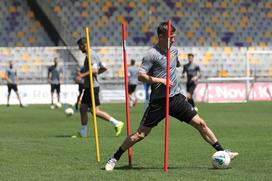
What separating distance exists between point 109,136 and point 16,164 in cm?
706

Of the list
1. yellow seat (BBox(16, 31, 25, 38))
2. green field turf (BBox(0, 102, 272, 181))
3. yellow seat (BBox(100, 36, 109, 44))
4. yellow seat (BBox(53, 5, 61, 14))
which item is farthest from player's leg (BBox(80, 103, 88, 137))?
yellow seat (BBox(100, 36, 109, 44))

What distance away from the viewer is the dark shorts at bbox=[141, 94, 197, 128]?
11758 millimetres

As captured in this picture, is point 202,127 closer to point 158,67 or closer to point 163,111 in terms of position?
point 163,111

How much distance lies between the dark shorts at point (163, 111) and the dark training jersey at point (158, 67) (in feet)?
0.30

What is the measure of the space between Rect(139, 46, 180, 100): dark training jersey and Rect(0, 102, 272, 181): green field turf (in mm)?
1151

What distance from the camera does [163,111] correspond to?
11789 mm

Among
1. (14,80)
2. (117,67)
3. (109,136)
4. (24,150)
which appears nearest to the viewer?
(24,150)

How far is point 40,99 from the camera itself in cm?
4469

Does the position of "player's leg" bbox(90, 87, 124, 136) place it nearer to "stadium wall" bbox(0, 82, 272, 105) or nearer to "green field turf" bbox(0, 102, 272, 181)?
"green field turf" bbox(0, 102, 272, 181)

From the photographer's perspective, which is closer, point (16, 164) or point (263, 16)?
point (16, 164)

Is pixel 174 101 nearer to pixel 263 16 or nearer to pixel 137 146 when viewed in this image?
pixel 137 146

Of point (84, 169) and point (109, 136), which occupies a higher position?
point (84, 169)

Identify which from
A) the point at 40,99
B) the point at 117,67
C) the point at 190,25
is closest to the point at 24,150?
the point at 40,99

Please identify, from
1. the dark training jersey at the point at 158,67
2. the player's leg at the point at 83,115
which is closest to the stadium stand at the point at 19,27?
the player's leg at the point at 83,115
